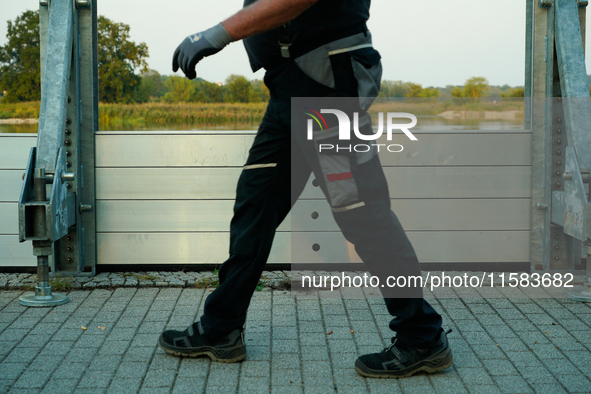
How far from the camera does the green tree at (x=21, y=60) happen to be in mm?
5211

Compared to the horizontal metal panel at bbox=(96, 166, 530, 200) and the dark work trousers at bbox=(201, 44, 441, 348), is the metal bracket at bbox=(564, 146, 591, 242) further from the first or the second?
the dark work trousers at bbox=(201, 44, 441, 348)

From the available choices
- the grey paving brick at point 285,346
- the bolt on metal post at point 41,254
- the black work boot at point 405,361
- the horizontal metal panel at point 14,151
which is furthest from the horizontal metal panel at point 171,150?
the black work boot at point 405,361

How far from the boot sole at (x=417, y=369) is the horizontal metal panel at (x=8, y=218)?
3.10 meters

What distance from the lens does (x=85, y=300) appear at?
14.8 ft

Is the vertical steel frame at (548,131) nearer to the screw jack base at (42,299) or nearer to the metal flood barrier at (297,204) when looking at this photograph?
the metal flood barrier at (297,204)

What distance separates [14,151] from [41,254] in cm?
112

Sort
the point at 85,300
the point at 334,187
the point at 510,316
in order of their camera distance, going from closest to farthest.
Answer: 1. the point at 334,187
2. the point at 510,316
3. the point at 85,300

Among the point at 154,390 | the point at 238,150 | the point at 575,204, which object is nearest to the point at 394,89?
the point at 238,150

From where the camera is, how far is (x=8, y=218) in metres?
5.18

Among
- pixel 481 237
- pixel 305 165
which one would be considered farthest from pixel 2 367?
pixel 481 237

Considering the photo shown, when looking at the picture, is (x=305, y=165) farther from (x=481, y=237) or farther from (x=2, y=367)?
(x=481, y=237)

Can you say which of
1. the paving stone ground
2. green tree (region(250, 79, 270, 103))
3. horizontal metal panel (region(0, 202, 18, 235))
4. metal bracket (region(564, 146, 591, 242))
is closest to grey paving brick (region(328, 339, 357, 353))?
the paving stone ground

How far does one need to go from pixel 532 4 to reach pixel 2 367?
4.24m

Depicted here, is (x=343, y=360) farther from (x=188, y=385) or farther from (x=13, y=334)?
(x=13, y=334)
